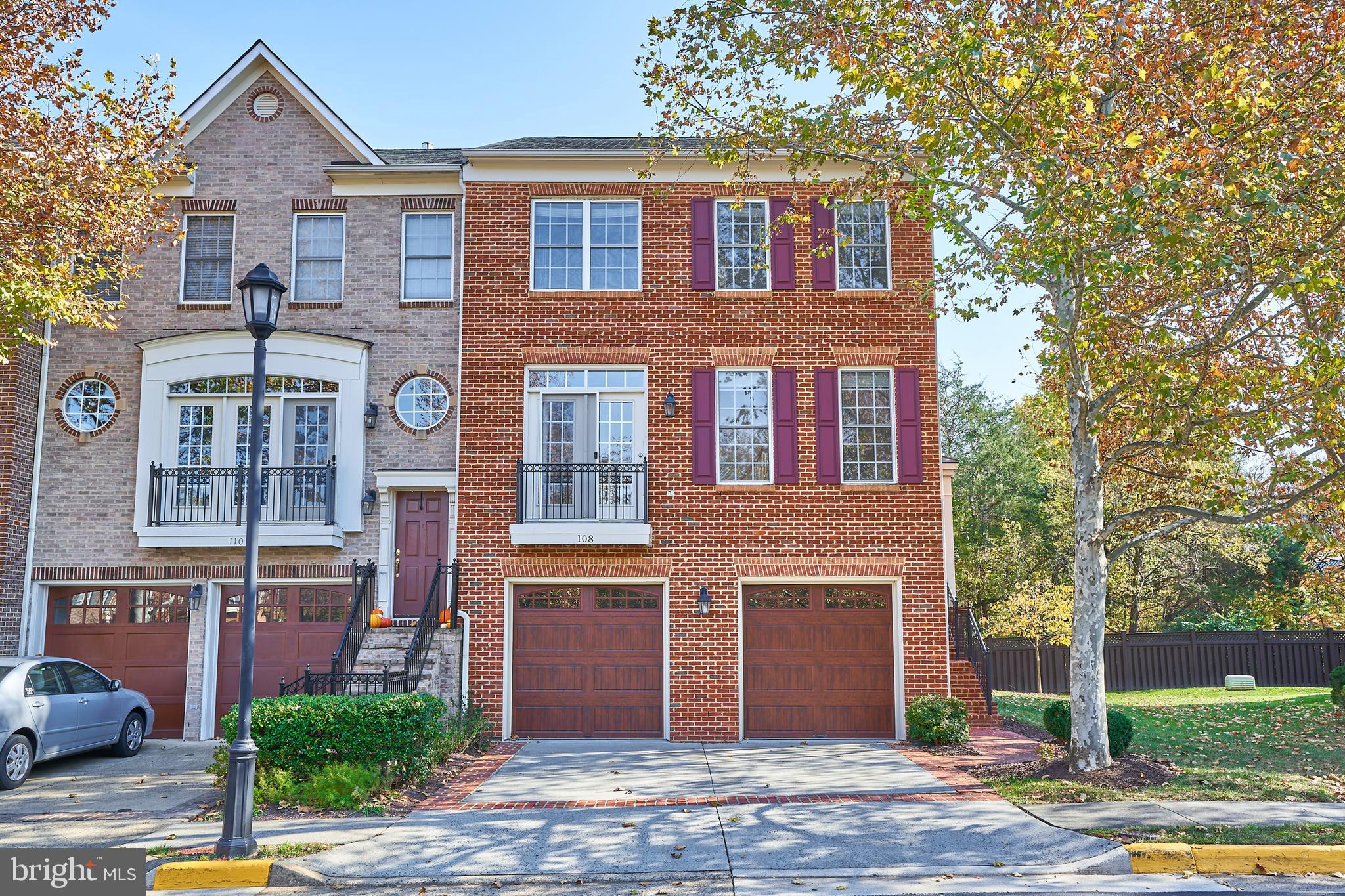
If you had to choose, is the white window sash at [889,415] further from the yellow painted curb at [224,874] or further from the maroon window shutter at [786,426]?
the yellow painted curb at [224,874]

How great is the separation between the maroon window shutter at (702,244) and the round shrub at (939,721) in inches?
282

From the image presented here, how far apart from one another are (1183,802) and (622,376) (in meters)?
9.65

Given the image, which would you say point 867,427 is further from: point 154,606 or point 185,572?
point 154,606

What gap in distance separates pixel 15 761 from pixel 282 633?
15.2 ft

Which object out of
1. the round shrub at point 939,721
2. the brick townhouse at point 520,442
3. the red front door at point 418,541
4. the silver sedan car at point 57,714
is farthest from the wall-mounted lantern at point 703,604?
the silver sedan car at point 57,714

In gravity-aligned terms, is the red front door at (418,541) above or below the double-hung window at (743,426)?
below

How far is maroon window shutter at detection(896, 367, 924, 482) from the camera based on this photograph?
51.9 ft

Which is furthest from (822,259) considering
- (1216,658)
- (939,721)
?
(1216,658)

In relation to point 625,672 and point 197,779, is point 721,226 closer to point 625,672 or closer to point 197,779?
point 625,672

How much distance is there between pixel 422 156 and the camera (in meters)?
18.7

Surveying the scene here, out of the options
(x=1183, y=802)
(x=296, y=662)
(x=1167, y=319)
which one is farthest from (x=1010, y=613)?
(x=296, y=662)

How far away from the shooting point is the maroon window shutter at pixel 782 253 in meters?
16.3

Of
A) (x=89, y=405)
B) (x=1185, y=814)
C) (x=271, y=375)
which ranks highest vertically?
(x=271, y=375)

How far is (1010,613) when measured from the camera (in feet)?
84.3
